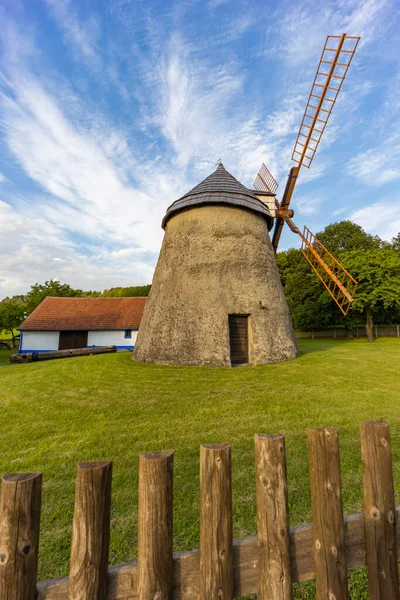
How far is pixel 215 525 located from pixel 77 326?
2253 cm

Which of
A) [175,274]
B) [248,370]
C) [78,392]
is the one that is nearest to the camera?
[78,392]

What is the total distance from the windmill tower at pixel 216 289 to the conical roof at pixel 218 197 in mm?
37

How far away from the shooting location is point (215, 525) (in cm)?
117

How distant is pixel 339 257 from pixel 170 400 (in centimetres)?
2949

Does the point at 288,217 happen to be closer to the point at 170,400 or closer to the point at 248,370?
the point at 248,370

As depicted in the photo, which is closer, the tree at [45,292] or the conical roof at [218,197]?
the conical roof at [218,197]

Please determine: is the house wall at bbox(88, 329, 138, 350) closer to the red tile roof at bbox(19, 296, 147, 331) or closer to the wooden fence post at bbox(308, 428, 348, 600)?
the red tile roof at bbox(19, 296, 147, 331)

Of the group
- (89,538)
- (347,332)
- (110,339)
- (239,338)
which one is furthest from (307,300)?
(89,538)

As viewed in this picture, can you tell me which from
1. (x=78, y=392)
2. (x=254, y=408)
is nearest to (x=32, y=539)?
(x=254, y=408)

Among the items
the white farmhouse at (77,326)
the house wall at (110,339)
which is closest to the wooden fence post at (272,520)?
the white farmhouse at (77,326)

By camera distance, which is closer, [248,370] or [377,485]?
[377,485]

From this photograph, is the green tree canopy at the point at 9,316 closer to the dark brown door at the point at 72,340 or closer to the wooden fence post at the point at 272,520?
the dark brown door at the point at 72,340

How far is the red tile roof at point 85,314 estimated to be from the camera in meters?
21.6

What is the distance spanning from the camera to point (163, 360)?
31.2 feet
